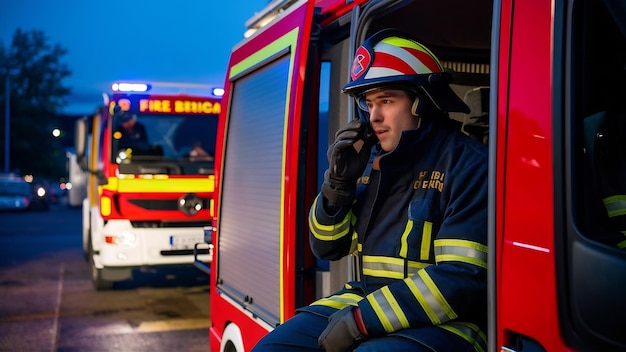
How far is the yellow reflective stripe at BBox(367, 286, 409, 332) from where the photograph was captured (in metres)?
2.04

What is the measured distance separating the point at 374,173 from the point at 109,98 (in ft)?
23.6

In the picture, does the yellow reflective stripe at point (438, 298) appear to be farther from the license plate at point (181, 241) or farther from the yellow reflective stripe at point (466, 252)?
the license plate at point (181, 241)

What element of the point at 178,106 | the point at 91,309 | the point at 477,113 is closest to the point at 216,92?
the point at 178,106

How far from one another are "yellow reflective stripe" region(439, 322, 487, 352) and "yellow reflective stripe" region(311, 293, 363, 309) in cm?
42

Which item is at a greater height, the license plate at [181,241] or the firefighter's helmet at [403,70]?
the firefighter's helmet at [403,70]

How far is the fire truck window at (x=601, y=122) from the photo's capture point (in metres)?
1.72

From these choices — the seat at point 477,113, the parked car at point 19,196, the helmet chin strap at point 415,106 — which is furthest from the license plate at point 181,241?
the parked car at point 19,196

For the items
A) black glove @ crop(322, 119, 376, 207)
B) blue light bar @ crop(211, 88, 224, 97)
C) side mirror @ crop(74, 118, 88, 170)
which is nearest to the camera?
black glove @ crop(322, 119, 376, 207)

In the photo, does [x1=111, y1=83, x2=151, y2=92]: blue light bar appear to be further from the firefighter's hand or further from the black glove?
the firefighter's hand

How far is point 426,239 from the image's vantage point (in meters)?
2.17

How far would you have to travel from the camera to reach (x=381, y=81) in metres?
2.27

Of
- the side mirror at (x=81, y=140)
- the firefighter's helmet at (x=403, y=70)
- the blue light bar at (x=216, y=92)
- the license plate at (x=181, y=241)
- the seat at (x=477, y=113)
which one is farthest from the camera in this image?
the side mirror at (x=81, y=140)

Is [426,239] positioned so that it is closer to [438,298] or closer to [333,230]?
[438,298]

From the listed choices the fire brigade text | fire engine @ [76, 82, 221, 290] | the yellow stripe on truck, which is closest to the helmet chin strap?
the yellow stripe on truck
